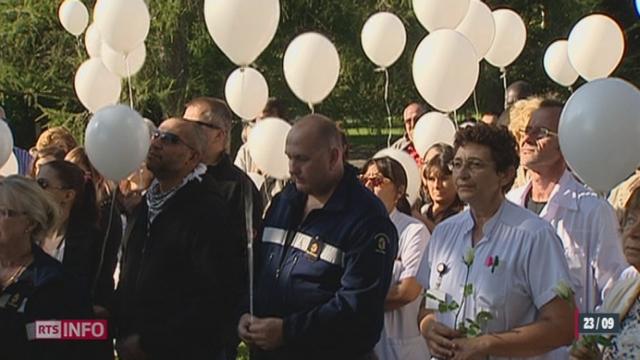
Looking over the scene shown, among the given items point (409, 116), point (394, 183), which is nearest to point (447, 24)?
point (409, 116)

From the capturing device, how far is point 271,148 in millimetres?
6188

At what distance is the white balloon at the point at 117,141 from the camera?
15.5ft

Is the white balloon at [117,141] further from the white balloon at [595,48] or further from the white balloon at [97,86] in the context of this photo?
the white balloon at [595,48]

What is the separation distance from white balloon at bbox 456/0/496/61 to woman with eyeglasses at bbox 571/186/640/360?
4.19 m

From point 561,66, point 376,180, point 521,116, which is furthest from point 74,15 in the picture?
point 521,116

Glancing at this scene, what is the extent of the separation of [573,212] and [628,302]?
0.87 meters

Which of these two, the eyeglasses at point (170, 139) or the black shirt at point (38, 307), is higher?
the eyeglasses at point (170, 139)

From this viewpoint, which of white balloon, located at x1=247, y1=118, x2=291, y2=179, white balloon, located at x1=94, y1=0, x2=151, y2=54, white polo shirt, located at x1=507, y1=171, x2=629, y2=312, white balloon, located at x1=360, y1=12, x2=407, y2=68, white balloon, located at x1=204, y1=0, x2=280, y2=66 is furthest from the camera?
white balloon, located at x1=360, y1=12, x2=407, y2=68

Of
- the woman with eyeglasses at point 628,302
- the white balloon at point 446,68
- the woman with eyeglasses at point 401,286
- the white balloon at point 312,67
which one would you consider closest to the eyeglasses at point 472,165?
the woman with eyeglasses at point 628,302

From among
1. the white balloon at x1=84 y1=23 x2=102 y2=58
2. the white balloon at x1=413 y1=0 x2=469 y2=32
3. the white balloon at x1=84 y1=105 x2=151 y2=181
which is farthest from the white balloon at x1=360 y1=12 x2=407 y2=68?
the white balloon at x1=84 y1=105 x2=151 y2=181

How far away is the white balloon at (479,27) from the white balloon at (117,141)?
324 centimetres

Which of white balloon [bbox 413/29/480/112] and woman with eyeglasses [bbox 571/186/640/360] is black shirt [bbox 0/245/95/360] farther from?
white balloon [bbox 413/29/480/112]

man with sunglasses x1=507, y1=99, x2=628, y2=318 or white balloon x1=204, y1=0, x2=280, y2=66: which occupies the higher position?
white balloon x1=204, y1=0, x2=280, y2=66

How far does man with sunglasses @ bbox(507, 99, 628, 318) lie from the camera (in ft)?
12.8
